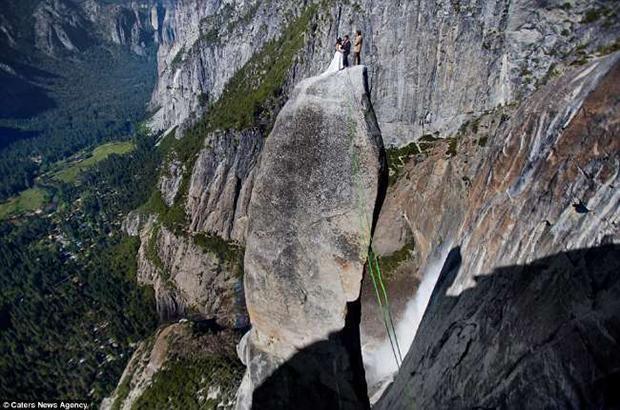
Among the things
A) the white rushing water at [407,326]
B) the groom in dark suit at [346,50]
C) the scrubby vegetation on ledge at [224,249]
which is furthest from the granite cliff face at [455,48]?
the groom in dark suit at [346,50]

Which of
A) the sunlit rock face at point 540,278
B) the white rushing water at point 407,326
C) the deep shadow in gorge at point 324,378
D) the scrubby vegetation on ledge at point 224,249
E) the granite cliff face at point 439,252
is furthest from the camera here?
the scrubby vegetation on ledge at point 224,249

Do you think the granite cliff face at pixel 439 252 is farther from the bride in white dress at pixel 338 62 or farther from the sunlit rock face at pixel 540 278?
the bride in white dress at pixel 338 62

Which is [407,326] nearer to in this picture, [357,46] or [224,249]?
[357,46]

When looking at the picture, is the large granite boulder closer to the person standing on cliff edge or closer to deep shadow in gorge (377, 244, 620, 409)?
the person standing on cliff edge

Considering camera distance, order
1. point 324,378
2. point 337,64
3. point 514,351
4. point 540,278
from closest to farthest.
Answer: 1. point 514,351
2. point 337,64
3. point 540,278
4. point 324,378

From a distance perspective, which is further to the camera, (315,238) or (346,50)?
(346,50)

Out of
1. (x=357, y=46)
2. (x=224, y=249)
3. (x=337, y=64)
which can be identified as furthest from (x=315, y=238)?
(x=224, y=249)
